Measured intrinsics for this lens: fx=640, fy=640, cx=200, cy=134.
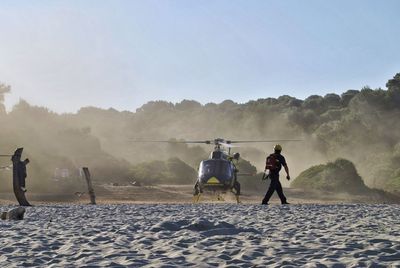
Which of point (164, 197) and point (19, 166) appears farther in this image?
point (164, 197)

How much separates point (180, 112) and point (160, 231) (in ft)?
461

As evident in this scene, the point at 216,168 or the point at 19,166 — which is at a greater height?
the point at 216,168

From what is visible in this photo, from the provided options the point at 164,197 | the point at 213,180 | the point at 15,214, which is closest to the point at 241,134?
the point at 164,197

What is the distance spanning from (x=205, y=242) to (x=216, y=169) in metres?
17.4

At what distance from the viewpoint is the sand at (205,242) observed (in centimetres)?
810

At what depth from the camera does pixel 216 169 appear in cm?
2708

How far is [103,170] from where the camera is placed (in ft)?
160

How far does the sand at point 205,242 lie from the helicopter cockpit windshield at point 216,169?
42.0 ft

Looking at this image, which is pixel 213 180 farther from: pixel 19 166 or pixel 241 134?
pixel 241 134

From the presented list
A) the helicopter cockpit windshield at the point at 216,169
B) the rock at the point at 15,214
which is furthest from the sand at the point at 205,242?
the helicopter cockpit windshield at the point at 216,169

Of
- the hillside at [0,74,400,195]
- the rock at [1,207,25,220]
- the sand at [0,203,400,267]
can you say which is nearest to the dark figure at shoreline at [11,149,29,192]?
the rock at [1,207,25,220]

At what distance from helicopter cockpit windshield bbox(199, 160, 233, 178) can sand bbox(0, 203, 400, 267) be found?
42.0 feet

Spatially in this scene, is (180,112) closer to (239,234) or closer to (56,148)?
(56,148)

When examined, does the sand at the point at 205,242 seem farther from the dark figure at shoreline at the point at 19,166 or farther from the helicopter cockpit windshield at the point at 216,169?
the helicopter cockpit windshield at the point at 216,169
